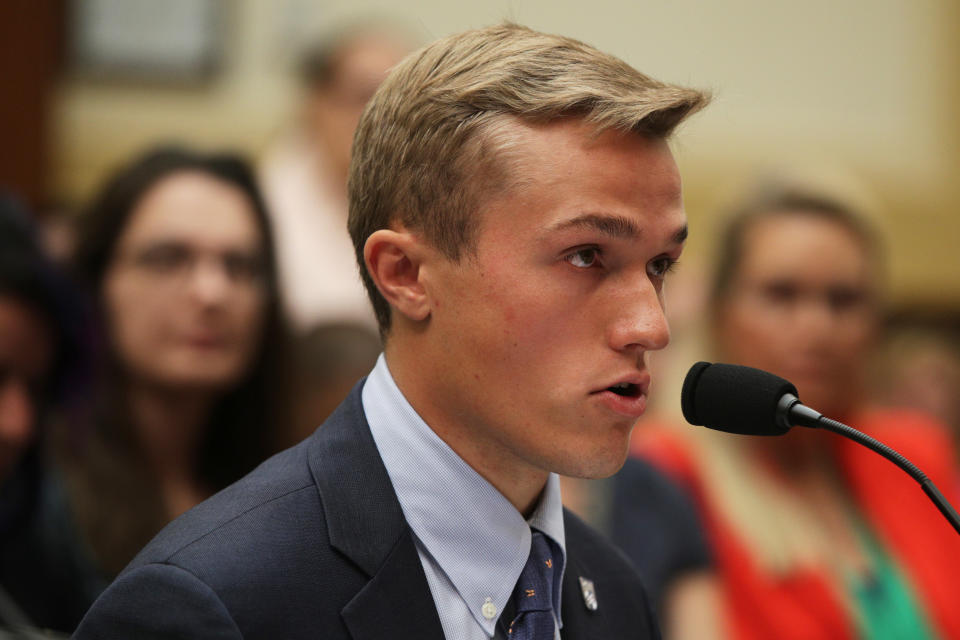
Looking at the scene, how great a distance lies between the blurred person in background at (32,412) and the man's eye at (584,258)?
125cm

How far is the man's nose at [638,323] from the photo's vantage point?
48.3 inches

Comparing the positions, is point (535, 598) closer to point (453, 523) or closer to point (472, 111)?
point (453, 523)

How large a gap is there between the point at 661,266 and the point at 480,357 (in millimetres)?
232

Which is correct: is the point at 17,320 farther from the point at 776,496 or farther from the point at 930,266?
the point at 930,266

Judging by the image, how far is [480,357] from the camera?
1247mm

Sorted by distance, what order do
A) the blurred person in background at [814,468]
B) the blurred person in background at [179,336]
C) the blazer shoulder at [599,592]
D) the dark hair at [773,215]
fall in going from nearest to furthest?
1. the blazer shoulder at [599,592]
2. the blurred person in background at [179,336]
3. the blurred person in background at [814,468]
4. the dark hair at [773,215]

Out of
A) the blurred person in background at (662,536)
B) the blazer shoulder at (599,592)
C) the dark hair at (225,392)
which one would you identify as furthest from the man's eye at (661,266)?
the dark hair at (225,392)

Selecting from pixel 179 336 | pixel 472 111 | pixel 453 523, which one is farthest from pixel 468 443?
pixel 179 336

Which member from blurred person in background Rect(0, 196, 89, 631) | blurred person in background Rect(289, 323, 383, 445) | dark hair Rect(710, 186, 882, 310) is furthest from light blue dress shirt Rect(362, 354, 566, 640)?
dark hair Rect(710, 186, 882, 310)

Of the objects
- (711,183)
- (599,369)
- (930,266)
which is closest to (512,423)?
(599,369)

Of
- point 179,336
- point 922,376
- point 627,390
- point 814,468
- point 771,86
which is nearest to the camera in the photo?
point 627,390

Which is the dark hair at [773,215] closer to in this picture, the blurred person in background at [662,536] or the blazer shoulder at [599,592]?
the blurred person in background at [662,536]

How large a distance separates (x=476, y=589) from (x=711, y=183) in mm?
4381

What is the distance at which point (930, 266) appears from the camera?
5824 mm
